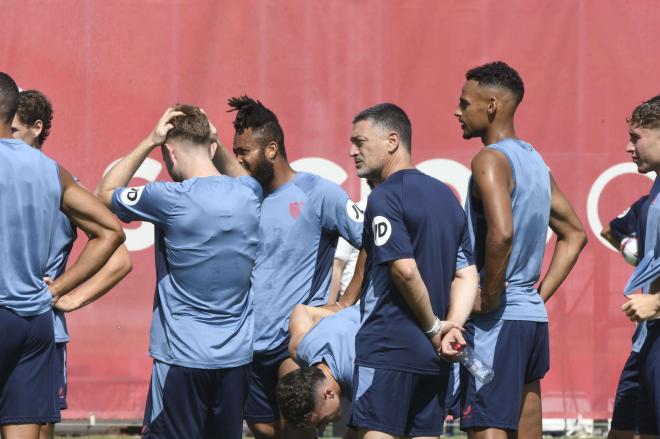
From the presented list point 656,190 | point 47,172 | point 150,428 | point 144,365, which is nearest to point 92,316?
point 144,365

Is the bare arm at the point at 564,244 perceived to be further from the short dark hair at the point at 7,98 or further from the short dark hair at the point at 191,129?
the short dark hair at the point at 7,98

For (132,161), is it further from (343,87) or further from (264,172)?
(343,87)

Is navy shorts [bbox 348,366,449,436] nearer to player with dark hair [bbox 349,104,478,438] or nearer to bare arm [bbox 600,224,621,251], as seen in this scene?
player with dark hair [bbox 349,104,478,438]

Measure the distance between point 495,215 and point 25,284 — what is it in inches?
74.1

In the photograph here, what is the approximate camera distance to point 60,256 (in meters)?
5.61

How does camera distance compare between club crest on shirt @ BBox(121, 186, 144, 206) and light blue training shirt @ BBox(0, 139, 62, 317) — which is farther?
club crest on shirt @ BBox(121, 186, 144, 206)

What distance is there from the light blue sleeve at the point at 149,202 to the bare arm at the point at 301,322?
0.70 m

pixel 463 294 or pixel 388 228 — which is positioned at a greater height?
pixel 388 228

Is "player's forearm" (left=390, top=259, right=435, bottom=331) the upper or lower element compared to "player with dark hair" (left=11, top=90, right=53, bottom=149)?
lower

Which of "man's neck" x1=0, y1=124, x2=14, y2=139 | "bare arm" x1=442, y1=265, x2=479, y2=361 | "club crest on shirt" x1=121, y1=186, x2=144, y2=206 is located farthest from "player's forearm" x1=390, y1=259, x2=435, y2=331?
"man's neck" x1=0, y1=124, x2=14, y2=139

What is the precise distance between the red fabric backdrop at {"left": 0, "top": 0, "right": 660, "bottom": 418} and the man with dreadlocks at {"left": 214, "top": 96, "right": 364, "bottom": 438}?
189 centimetres

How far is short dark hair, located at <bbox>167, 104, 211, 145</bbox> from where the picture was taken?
5.20m

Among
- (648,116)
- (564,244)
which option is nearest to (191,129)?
(564,244)

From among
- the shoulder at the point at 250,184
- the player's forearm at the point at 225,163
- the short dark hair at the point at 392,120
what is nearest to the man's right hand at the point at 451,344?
the short dark hair at the point at 392,120
